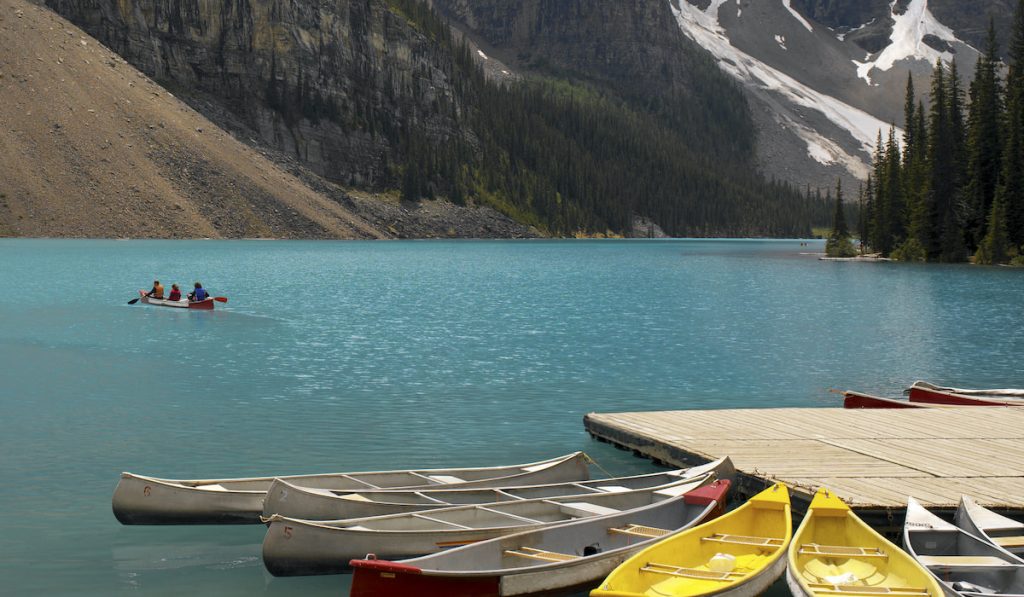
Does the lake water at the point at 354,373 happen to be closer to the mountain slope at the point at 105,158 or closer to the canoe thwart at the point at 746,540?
the canoe thwart at the point at 746,540

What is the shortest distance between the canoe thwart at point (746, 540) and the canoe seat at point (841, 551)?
0.36 metres

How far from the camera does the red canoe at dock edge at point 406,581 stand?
12.7m

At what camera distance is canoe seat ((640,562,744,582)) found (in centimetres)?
1310

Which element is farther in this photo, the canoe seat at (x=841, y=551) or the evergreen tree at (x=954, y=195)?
the evergreen tree at (x=954, y=195)

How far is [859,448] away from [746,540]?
7.61 m

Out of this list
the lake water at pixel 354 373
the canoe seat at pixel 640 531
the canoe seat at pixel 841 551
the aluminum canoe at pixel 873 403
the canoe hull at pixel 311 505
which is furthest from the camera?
the aluminum canoe at pixel 873 403

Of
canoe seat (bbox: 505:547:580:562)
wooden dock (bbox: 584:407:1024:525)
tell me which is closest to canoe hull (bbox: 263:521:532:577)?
canoe seat (bbox: 505:547:580:562)

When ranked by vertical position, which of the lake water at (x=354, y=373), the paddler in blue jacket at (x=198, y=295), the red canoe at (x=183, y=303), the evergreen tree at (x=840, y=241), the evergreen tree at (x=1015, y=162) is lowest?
the lake water at (x=354, y=373)

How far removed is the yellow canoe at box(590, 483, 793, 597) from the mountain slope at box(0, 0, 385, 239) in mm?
141443

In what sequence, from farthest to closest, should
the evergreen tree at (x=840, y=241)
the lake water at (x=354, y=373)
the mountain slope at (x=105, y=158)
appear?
the evergreen tree at (x=840, y=241)
the mountain slope at (x=105, y=158)
the lake water at (x=354, y=373)

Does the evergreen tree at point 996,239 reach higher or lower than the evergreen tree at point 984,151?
lower

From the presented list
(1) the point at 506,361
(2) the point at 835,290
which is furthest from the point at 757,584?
(2) the point at 835,290

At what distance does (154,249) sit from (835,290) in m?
87.8

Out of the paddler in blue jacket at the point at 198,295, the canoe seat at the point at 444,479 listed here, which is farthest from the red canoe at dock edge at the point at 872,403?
the paddler in blue jacket at the point at 198,295
